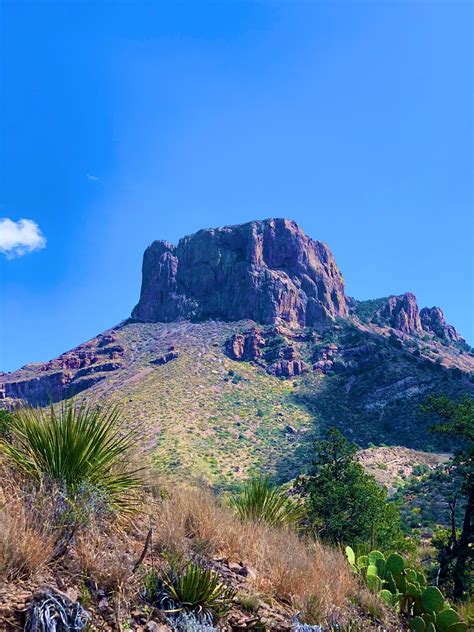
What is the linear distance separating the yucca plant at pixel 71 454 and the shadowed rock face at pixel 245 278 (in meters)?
114

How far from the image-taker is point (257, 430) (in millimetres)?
68938

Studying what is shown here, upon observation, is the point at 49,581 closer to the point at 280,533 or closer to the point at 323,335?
the point at 280,533

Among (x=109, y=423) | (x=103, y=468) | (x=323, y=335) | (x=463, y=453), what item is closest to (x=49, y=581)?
(x=103, y=468)

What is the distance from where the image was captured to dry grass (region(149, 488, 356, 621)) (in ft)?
15.3

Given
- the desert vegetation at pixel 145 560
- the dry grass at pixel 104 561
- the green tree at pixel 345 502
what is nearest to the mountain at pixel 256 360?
the green tree at pixel 345 502

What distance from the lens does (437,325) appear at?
6073 inches

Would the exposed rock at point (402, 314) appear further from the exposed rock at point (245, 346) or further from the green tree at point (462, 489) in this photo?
the green tree at point (462, 489)

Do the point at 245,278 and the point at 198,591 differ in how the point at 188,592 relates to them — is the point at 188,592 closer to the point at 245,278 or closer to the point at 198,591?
the point at 198,591

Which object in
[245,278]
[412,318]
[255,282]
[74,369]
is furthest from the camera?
[412,318]

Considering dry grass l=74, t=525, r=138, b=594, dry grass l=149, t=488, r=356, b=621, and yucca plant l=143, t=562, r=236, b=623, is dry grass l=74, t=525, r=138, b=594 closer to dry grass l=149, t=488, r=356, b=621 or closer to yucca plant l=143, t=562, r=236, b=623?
yucca plant l=143, t=562, r=236, b=623

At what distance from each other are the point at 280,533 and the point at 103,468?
2.81m

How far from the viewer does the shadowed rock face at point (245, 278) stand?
4894 inches

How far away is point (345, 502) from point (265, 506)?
8141mm

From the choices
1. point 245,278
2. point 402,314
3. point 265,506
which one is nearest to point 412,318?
point 402,314
